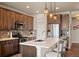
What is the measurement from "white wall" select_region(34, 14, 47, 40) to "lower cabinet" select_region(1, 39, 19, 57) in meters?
2.94

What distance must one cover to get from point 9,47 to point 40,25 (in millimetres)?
3919

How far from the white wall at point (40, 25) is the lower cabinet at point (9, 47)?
2.94 m

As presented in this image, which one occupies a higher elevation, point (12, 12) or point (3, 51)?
point (12, 12)

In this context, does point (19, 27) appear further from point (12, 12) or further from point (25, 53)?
point (25, 53)

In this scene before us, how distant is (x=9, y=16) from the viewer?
20.3ft

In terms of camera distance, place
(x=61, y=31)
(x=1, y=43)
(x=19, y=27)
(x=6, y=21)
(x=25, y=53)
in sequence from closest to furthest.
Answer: (x=25, y=53), (x=1, y=43), (x=6, y=21), (x=19, y=27), (x=61, y=31)

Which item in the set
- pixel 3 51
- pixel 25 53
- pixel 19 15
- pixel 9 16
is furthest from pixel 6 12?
pixel 25 53

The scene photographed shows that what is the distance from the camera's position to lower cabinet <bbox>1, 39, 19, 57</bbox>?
5297 millimetres

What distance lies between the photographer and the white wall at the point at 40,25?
29.1 feet

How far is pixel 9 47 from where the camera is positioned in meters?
5.68

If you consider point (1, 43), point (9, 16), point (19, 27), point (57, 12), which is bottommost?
point (1, 43)

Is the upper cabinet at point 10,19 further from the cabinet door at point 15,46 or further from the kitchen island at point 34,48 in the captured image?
the kitchen island at point 34,48

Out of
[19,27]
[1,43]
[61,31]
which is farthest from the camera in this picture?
[61,31]

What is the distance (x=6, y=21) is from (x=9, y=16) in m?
0.39
